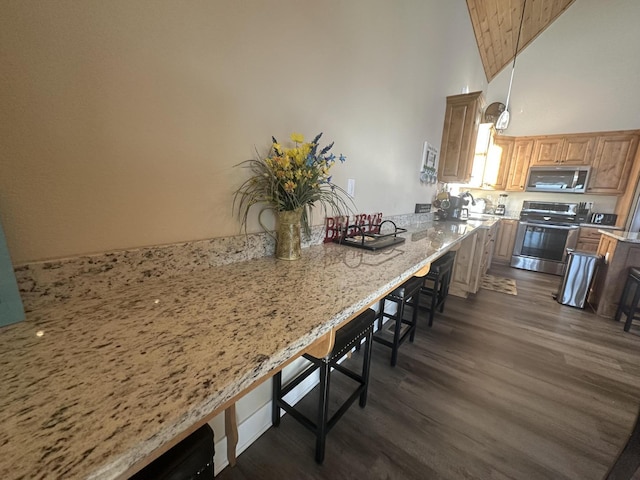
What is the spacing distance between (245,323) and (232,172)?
628mm

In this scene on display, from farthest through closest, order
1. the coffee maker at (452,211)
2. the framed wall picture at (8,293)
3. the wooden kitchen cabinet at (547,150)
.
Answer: the wooden kitchen cabinet at (547,150) → the coffee maker at (452,211) → the framed wall picture at (8,293)

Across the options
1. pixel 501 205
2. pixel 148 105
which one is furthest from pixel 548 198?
pixel 148 105

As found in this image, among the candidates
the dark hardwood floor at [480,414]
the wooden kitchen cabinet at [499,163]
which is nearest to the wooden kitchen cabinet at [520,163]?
the wooden kitchen cabinet at [499,163]

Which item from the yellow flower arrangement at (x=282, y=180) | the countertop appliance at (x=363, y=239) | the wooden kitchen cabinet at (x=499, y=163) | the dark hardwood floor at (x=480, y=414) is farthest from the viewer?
the wooden kitchen cabinet at (x=499, y=163)

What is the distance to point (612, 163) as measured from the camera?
3.88 metres

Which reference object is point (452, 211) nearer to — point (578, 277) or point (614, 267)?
point (578, 277)

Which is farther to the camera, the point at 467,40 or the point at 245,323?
the point at 467,40

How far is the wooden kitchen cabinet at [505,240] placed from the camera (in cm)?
444

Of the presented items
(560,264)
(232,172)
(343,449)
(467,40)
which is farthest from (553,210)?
(232,172)

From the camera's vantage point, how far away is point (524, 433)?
1.31m

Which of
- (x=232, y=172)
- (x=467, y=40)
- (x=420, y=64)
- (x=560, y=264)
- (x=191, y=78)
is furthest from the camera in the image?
(x=560, y=264)

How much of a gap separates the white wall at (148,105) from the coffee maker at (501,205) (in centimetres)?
462

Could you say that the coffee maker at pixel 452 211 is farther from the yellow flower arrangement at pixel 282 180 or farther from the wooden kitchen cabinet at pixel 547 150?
the yellow flower arrangement at pixel 282 180

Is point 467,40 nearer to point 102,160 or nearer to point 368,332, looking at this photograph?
point 368,332
